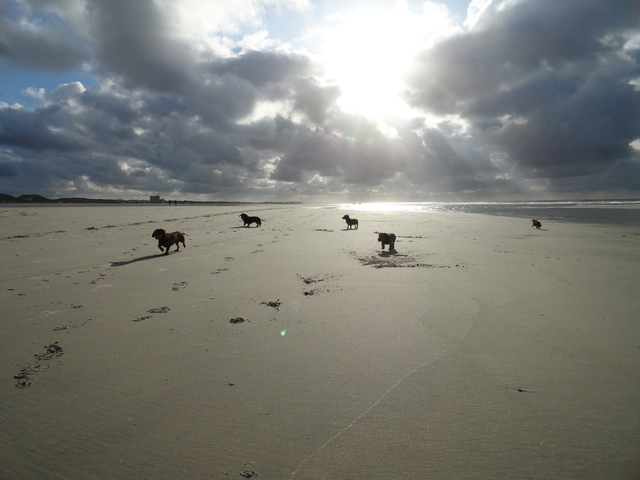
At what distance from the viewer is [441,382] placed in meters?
2.54

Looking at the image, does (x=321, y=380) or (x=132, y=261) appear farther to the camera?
(x=132, y=261)

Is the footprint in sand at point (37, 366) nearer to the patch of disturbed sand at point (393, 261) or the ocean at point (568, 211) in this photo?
the patch of disturbed sand at point (393, 261)

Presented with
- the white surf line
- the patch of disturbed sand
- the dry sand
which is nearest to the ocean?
the patch of disturbed sand

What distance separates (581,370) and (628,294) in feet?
11.2

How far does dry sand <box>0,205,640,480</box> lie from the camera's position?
1.81 meters

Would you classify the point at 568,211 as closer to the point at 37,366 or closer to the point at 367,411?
the point at 367,411

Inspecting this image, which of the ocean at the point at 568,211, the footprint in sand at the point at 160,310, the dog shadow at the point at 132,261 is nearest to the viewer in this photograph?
the footprint in sand at the point at 160,310

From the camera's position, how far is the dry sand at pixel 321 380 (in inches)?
71.3

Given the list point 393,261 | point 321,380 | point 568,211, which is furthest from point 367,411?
point 568,211

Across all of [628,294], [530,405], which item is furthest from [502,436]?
[628,294]

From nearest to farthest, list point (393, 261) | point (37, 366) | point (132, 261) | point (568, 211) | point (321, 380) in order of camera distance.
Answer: point (321, 380) < point (37, 366) < point (393, 261) < point (132, 261) < point (568, 211)

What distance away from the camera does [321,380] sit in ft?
8.49

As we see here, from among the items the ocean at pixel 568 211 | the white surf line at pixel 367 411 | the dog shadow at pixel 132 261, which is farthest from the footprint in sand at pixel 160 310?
the ocean at pixel 568 211

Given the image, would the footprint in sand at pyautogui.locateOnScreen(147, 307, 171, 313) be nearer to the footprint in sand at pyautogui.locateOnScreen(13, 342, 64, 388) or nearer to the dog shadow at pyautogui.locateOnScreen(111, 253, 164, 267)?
the footprint in sand at pyautogui.locateOnScreen(13, 342, 64, 388)
